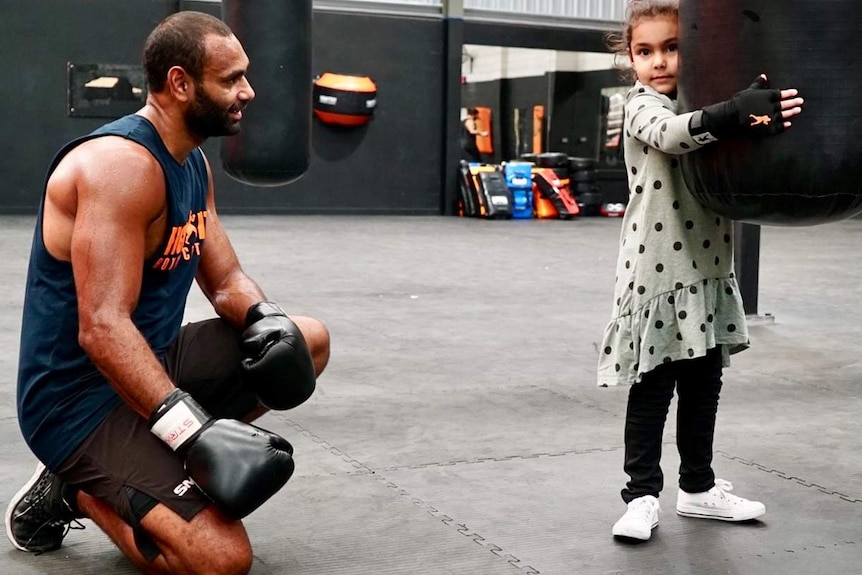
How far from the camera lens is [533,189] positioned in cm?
1392

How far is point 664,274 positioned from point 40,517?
1.54 m

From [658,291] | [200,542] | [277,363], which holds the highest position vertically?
[658,291]

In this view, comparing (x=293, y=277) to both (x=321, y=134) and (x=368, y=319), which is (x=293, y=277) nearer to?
(x=368, y=319)

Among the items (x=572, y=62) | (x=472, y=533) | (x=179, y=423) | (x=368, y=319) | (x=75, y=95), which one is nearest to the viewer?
(x=179, y=423)

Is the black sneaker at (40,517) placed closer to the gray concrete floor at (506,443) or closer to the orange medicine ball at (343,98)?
the gray concrete floor at (506,443)

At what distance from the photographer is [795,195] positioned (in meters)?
2.12

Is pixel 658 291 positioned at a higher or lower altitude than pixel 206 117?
lower

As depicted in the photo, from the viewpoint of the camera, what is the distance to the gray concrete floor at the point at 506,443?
2451 mm

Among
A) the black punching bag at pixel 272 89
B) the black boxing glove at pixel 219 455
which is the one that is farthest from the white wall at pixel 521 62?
the black boxing glove at pixel 219 455

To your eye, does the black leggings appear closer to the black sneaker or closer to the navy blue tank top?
the navy blue tank top

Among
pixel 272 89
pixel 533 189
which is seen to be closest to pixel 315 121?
pixel 533 189

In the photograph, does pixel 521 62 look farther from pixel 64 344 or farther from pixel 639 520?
pixel 64 344

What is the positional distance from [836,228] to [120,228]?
12040mm

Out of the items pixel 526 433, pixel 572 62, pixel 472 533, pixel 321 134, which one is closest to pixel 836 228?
pixel 572 62
